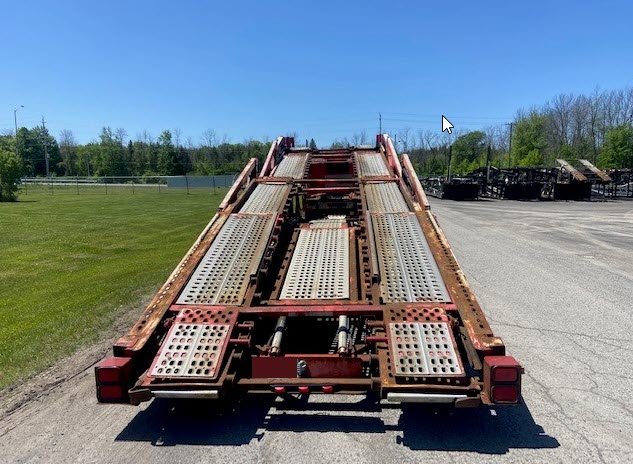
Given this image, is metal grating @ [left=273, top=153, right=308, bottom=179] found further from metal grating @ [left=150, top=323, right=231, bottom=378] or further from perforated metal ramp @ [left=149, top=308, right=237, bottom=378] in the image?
metal grating @ [left=150, top=323, right=231, bottom=378]

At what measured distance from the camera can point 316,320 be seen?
14.4 feet

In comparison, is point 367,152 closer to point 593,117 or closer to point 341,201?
point 341,201

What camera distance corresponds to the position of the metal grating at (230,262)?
4.21 meters

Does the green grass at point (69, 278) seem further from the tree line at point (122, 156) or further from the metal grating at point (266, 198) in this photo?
the tree line at point (122, 156)

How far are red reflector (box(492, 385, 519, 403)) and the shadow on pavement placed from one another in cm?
35

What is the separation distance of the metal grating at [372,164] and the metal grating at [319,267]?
2.26m

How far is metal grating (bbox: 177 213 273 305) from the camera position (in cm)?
421

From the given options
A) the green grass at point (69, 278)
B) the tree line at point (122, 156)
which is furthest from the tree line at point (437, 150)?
the green grass at point (69, 278)

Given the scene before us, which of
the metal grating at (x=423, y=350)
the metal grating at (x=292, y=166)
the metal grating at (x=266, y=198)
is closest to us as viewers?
the metal grating at (x=423, y=350)

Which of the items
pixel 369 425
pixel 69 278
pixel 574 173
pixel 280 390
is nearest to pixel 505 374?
pixel 369 425

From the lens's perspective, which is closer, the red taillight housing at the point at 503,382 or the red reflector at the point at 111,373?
the red taillight housing at the point at 503,382

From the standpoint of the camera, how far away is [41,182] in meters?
58.5

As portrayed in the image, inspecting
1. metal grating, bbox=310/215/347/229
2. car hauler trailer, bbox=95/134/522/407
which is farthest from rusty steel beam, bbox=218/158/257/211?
metal grating, bbox=310/215/347/229

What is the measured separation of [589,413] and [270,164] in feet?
20.5
